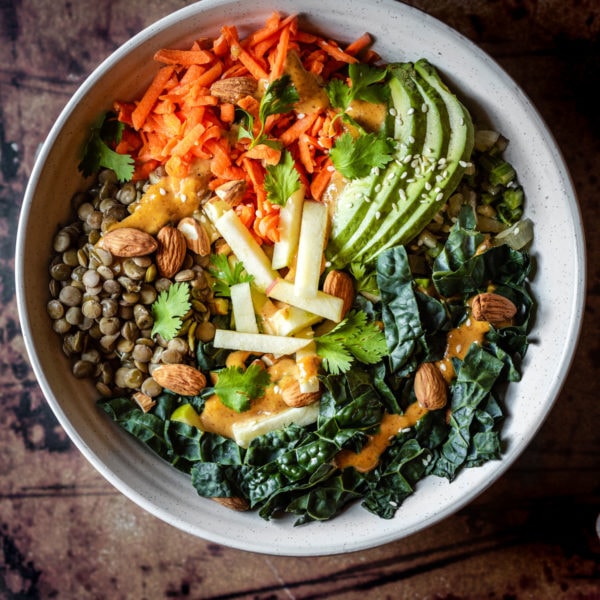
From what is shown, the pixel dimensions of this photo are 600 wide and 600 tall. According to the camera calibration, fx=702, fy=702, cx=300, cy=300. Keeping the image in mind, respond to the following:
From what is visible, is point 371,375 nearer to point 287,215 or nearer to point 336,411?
point 336,411

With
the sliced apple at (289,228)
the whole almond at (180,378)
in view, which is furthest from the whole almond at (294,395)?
the sliced apple at (289,228)

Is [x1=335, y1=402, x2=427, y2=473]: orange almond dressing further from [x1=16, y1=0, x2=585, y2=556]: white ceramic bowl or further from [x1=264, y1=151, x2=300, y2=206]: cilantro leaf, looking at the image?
[x1=264, y1=151, x2=300, y2=206]: cilantro leaf

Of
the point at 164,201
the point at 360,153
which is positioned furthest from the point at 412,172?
the point at 164,201

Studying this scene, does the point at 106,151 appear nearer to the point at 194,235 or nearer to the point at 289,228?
the point at 194,235

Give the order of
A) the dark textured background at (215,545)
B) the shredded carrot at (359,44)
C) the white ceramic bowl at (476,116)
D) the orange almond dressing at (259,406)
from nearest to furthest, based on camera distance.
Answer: the white ceramic bowl at (476,116), the shredded carrot at (359,44), the orange almond dressing at (259,406), the dark textured background at (215,545)

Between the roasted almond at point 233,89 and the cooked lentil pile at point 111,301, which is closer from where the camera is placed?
the roasted almond at point 233,89

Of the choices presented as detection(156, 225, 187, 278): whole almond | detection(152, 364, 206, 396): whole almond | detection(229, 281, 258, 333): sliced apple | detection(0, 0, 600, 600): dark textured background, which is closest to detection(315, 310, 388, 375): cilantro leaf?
detection(229, 281, 258, 333): sliced apple

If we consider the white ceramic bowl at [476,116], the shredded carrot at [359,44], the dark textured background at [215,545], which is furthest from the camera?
the dark textured background at [215,545]

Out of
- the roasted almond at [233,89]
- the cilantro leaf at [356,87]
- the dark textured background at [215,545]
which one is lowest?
the dark textured background at [215,545]

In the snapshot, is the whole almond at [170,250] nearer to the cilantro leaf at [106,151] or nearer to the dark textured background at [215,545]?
the cilantro leaf at [106,151]
